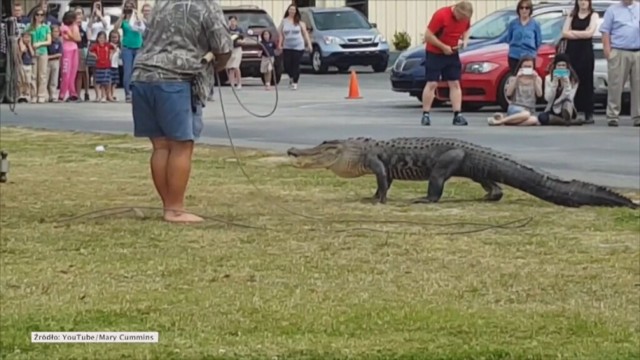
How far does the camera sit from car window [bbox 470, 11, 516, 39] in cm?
2402

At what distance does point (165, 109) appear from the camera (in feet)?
33.2

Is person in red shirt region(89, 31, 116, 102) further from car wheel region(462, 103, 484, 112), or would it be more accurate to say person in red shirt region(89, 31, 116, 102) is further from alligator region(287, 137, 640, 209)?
alligator region(287, 137, 640, 209)

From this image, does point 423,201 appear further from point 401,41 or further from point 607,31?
point 401,41

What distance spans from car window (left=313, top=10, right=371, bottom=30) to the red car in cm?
1695

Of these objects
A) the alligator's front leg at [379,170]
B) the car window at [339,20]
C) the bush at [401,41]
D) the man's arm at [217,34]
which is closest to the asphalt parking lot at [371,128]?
the alligator's front leg at [379,170]

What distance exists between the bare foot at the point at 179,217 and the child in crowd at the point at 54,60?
17695 millimetres

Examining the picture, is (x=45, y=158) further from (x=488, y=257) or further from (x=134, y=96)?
(x=488, y=257)

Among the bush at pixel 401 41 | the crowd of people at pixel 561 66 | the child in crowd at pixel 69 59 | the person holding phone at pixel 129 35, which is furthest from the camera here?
the bush at pixel 401 41

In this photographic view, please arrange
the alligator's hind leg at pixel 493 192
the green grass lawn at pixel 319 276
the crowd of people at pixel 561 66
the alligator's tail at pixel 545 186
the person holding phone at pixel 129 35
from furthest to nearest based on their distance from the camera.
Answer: the person holding phone at pixel 129 35, the crowd of people at pixel 561 66, the alligator's hind leg at pixel 493 192, the alligator's tail at pixel 545 186, the green grass lawn at pixel 319 276

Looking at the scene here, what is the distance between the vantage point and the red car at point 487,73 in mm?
21812

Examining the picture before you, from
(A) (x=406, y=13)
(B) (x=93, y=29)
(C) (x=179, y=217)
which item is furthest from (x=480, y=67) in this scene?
(A) (x=406, y=13)

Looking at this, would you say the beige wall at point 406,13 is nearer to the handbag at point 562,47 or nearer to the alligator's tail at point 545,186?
the handbag at point 562,47

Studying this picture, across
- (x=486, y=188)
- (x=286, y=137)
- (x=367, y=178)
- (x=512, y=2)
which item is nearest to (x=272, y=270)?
(x=486, y=188)

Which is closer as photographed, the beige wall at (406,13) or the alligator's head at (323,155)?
the alligator's head at (323,155)
